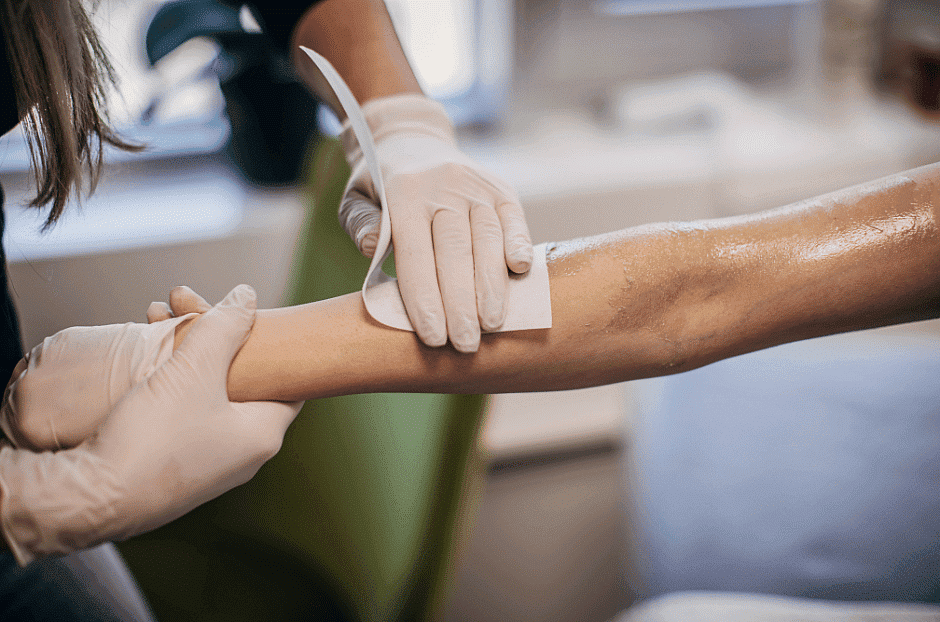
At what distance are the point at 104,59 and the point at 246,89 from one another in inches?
30.6

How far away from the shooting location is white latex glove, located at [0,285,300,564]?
1.79ft

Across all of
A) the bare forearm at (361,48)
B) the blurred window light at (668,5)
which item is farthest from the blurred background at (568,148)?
the bare forearm at (361,48)

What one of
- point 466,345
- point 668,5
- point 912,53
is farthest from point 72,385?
point 912,53

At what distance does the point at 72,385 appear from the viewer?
2.05ft

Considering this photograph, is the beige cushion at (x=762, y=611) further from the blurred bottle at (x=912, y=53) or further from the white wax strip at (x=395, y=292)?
the blurred bottle at (x=912, y=53)

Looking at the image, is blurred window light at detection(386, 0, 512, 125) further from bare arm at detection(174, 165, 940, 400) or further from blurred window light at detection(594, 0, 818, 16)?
bare arm at detection(174, 165, 940, 400)

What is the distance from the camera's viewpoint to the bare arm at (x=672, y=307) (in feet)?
2.26

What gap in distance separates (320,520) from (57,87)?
2.11 ft

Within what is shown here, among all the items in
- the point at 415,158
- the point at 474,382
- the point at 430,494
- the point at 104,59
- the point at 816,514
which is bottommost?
the point at 816,514

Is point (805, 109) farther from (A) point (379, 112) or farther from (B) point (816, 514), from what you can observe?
(A) point (379, 112)

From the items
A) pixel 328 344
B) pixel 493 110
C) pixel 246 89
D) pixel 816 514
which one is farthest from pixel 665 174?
pixel 328 344

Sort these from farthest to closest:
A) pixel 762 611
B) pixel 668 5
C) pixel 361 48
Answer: pixel 668 5 → pixel 361 48 → pixel 762 611

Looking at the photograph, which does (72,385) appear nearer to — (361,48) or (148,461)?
(148,461)

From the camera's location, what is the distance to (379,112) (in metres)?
0.88
